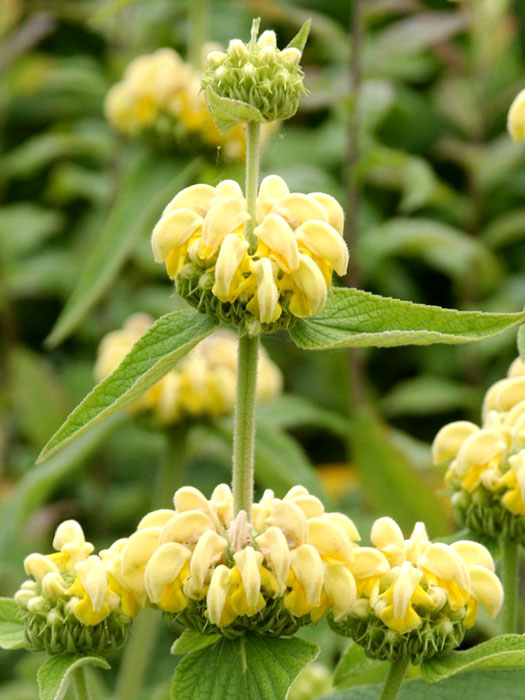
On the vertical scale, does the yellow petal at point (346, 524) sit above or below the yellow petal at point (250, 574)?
above

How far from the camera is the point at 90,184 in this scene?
2553 mm

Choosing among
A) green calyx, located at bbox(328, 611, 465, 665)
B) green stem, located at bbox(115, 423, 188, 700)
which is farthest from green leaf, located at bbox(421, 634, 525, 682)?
green stem, located at bbox(115, 423, 188, 700)

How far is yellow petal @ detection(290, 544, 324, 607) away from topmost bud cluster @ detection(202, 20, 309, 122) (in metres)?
0.29

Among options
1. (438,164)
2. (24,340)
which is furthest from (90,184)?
(438,164)

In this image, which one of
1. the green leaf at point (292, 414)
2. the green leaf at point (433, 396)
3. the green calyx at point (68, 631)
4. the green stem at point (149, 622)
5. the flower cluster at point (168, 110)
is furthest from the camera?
the green leaf at point (433, 396)

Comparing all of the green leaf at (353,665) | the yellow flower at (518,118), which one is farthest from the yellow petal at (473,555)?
the yellow flower at (518,118)

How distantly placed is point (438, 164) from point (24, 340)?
1172 millimetres

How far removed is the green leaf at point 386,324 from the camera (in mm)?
710

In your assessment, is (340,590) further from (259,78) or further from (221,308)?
(259,78)

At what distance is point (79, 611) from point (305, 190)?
1.36 m

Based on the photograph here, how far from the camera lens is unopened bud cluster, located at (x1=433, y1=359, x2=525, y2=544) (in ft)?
2.95

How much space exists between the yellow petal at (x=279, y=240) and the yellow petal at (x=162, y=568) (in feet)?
0.67

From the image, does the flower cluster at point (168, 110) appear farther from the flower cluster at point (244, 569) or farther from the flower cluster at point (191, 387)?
the flower cluster at point (244, 569)

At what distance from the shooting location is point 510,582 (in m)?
0.93
